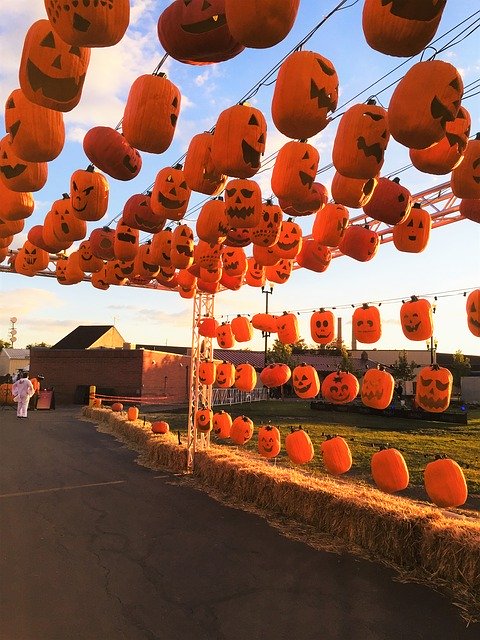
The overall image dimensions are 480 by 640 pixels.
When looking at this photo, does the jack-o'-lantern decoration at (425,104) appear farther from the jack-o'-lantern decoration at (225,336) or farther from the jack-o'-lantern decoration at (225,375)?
the jack-o'-lantern decoration at (225,375)

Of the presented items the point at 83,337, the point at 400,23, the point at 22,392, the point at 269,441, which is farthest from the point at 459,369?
the point at 400,23

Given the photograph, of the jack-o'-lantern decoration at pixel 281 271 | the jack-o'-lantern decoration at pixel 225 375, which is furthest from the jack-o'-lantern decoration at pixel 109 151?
the jack-o'-lantern decoration at pixel 225 375

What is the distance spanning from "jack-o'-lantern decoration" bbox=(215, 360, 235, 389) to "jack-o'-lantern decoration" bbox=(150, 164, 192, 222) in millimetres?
5473

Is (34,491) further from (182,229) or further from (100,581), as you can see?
(182,229)

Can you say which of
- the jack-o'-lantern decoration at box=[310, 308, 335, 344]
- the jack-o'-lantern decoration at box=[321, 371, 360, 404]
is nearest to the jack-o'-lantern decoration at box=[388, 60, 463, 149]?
the jack-o'-lantern decoration at box=[321, 371, 360, 404]

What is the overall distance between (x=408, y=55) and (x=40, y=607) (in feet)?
16.8

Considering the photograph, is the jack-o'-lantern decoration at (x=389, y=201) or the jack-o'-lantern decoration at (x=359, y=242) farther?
the jack-o'-lantern decoration at (x=359, y=242)

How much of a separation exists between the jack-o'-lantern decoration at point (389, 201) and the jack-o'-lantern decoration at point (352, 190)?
0.31m

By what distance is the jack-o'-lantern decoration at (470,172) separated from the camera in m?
4.01

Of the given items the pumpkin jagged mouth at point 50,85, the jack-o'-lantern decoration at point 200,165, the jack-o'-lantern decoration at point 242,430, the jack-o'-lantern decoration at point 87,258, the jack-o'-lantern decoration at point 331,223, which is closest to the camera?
the pumpkin jagged mouth at point 50,85

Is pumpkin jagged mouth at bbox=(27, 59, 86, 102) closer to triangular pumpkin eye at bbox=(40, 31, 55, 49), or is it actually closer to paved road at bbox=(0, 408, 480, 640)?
triangular pumpkin eye at bbox=(40, 31, 55, 49)

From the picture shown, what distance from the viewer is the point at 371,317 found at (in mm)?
7848

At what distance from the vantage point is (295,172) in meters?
4.31

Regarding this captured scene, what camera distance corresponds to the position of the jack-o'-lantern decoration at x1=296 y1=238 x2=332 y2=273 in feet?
25.7
